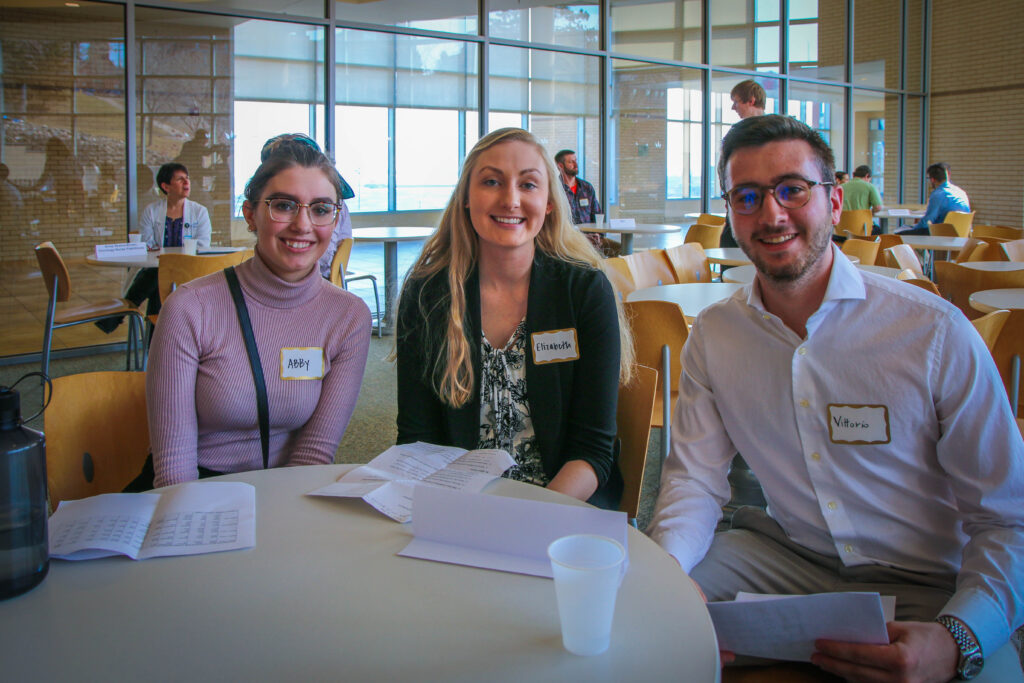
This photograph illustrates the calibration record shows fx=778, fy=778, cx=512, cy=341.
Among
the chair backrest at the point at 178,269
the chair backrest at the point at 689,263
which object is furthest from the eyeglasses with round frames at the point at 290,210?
the chair backrest at the point at 689,263

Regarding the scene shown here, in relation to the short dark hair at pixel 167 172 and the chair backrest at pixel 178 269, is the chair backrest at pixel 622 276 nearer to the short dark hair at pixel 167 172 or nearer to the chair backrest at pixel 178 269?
the chair backrest at pixel 178 269

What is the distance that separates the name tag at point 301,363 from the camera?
6.21 feet

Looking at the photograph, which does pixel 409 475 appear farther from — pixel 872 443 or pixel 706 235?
pixel 706 235

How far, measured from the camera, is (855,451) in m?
1.40

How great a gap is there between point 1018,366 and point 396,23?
231 inches

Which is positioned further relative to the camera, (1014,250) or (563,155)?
(563,155)

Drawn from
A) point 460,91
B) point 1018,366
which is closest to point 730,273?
point 1018,366

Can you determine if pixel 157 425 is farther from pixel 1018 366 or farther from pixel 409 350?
pixel 1018 366

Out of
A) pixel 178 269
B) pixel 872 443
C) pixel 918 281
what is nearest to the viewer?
pixel 872 443

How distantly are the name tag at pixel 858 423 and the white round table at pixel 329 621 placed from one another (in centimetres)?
48

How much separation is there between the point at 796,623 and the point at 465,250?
1301mm

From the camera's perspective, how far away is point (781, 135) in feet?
4.85

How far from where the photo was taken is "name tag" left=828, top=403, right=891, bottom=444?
1.38 meters

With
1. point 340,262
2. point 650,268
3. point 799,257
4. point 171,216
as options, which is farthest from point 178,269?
point 799,257
